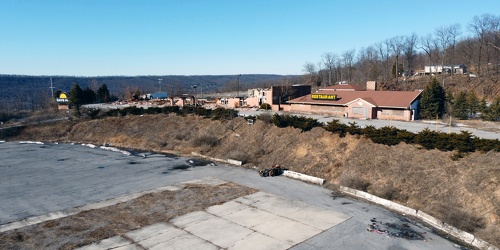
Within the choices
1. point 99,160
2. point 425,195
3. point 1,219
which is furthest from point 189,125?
point 425,195

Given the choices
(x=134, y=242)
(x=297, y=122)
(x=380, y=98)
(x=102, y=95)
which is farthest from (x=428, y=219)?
(x=102, y=95)

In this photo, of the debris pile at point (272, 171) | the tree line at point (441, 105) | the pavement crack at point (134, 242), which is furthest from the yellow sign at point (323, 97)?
the pavement crack at point (134, 242)

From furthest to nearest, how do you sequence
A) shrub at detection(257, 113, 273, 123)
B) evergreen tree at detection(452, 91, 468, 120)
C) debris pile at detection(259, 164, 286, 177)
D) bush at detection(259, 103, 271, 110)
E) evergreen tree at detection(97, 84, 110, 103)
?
evergreen tree at detection(97, 84, 110, 103), bush at detection(259, 103, 271, 110), evergreen tree at detection(452, 91, 468, 120), shrub at detection(257, 113, 273, 123), debris pile at detection(259, 164, 286, 177)

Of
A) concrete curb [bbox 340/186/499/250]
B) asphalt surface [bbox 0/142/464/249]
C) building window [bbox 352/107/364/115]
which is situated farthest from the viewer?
building window [bbox 352/107/364/115]

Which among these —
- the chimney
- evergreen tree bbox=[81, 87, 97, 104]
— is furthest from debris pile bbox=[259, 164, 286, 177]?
evergreen tree bbox=[81, 87, 97, 104]

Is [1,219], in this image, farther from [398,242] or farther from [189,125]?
[189,125]

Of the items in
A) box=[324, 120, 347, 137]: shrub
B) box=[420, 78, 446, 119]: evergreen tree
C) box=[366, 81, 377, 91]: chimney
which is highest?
box=[366, 81, 377, 91]: chimney

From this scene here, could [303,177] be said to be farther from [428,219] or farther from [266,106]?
[266,106]

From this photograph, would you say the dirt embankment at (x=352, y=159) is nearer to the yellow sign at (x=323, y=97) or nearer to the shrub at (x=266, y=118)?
the shrub at (x=266, y=118)

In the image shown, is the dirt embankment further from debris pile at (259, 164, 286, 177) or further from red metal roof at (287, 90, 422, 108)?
red metal roof at (287, 90, 422, 108)
